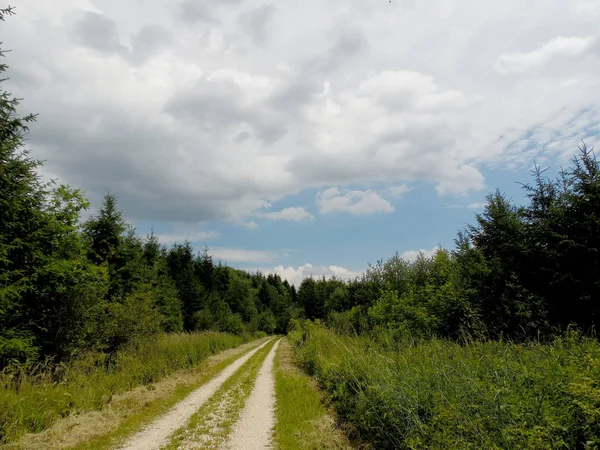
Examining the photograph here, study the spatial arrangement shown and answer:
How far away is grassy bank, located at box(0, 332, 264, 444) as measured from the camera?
7740 mm

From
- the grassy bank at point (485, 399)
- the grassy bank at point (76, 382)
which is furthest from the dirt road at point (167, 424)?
the grassy bank at point (485, 399)

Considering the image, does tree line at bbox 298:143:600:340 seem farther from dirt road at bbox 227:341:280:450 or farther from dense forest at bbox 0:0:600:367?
dirt road at bbox 227:341:280:450

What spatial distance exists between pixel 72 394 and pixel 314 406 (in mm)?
6982

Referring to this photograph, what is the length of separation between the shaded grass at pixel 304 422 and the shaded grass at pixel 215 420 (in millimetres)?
1243

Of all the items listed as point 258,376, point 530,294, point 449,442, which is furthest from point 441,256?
point 449,442

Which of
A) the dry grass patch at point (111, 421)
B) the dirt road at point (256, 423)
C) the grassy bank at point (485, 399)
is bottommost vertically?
the dirt road at point (256, 423)

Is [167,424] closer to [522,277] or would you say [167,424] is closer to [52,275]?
[52,275]

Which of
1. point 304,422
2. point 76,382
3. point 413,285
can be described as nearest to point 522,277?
point 413,285

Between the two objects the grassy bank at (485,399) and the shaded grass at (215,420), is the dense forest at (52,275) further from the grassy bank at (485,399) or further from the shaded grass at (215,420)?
the grassy bank at (485,399)

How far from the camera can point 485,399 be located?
425 centimetres

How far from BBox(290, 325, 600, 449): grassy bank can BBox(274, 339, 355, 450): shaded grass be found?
1.97 ft

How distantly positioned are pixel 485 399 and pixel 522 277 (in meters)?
12.9

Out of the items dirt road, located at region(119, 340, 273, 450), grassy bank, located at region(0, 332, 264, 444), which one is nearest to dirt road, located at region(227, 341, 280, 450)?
dirt road, located at region(119, 340, 273, 450)

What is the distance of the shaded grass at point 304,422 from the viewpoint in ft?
23.4
